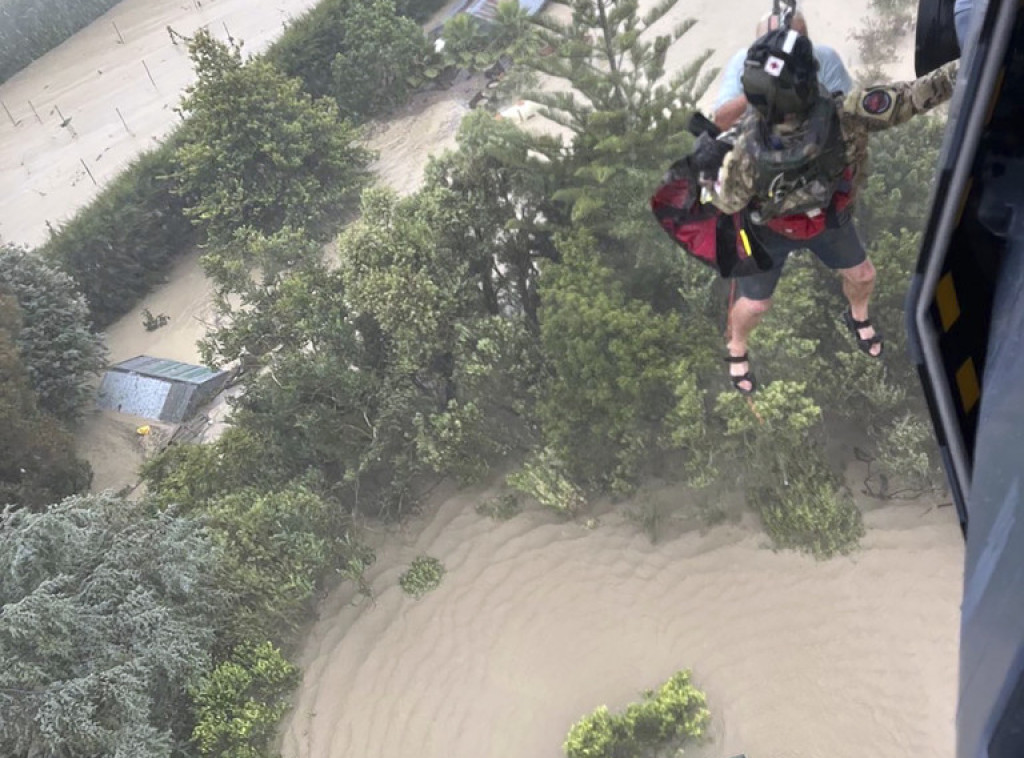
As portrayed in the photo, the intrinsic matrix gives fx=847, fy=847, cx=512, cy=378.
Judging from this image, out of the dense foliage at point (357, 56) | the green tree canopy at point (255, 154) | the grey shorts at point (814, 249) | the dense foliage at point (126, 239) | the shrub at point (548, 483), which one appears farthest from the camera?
the dense foliage at point (357, 56)

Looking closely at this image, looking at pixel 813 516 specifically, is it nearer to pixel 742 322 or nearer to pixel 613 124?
pixel 742 322

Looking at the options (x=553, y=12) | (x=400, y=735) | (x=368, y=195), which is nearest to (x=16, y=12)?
(x=553, y=12)

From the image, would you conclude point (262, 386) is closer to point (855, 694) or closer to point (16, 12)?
point (855, 694)

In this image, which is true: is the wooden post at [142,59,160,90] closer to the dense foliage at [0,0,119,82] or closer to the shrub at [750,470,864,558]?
the dense foliage at [0,0,119,82]

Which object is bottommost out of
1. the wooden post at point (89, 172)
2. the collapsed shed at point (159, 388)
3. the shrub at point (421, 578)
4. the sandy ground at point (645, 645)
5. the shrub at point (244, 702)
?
the sandy ground at point (645, 645)

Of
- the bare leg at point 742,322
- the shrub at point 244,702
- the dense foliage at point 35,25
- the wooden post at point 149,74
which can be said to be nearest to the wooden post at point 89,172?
the wooden post at point 149,74

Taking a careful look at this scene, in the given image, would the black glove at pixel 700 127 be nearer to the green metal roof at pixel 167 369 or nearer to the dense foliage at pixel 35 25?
the green metal roof at pixel 167 369
